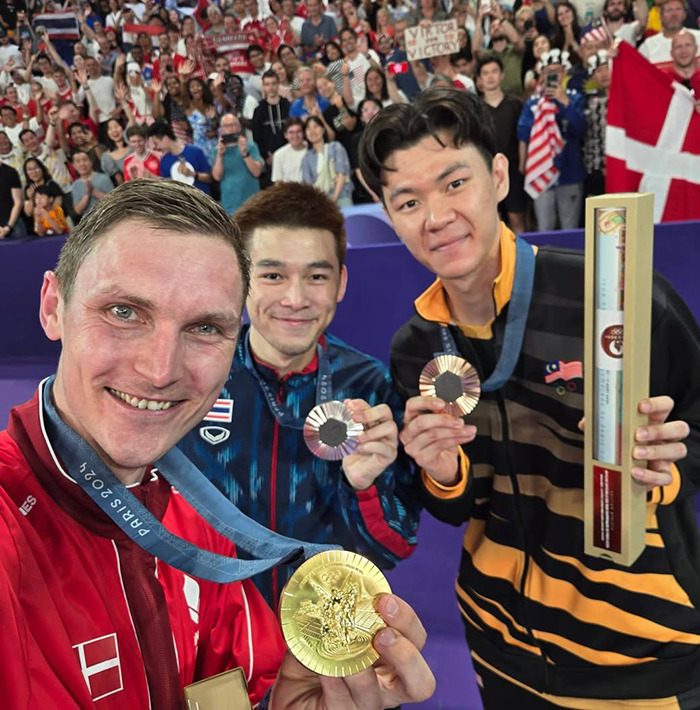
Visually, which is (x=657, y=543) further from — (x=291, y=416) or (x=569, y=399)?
(x=291, y=416)

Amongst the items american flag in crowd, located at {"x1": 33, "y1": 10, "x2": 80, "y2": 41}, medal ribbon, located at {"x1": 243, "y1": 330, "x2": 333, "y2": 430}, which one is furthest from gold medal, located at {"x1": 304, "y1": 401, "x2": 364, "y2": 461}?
american flag in crowd, located at {"x1": 33, "y1": 10, "x2": 80, "y2": 41}

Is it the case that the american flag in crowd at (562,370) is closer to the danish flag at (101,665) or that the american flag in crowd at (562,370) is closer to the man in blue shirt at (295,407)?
the man in blue shirt at (295,407)

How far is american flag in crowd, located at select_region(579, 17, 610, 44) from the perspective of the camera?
5.82 meters

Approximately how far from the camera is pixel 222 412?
6.39 feet

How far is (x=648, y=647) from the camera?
1.64 metres

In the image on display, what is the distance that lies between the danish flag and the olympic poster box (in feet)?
3.26

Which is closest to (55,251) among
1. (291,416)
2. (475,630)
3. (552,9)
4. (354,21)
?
(354,21)

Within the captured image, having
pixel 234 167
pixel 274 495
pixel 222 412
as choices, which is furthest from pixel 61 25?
A: pixel 274 495

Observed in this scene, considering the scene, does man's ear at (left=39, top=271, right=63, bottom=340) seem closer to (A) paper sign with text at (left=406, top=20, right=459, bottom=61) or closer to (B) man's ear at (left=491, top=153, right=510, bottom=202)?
(B) man's ear at (left=491, top=153, right=510, bottom=202)

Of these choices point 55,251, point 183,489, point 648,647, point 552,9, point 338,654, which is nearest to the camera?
point 338,654

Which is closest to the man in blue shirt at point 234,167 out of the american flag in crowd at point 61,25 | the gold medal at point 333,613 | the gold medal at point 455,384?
the gold medal at point 455,384

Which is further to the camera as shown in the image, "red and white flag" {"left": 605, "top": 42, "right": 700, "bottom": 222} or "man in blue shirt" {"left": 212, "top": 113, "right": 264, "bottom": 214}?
"man in blue shirt" {"left": 212, "top": 113, "right": 264, "bottom": 214}

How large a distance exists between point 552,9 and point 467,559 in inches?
244

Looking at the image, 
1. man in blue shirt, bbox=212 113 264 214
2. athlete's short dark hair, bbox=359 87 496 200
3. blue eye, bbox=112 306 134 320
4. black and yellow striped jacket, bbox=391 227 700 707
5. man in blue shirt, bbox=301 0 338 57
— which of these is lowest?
black and yellow striped jacket, bbox=391 227 700 707
